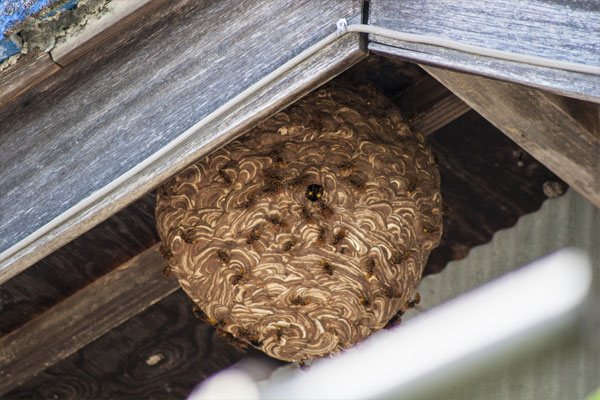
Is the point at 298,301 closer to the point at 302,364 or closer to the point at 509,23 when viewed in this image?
the point at 302,364

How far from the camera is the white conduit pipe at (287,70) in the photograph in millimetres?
1246

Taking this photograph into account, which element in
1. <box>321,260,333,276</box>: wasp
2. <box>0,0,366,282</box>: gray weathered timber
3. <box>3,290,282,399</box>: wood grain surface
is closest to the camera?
<box>0,0,366,282</box>: gray weathered timber

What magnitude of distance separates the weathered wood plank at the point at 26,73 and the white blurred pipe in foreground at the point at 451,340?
1.18 meters

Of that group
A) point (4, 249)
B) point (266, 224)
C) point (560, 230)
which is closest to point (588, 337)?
point (560, 230)

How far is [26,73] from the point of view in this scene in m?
1.50

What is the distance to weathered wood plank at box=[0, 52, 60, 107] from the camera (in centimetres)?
149

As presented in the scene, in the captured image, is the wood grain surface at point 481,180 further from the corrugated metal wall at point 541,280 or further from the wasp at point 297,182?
the wasp at point 297,182

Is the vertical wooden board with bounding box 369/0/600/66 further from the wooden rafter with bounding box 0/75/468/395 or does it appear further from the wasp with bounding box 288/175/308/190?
the wooden rafter with bounding box 0/75/468/395

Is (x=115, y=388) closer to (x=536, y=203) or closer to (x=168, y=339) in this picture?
(x=168, y=339)

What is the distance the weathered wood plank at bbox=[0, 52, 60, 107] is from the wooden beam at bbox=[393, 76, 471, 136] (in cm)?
107

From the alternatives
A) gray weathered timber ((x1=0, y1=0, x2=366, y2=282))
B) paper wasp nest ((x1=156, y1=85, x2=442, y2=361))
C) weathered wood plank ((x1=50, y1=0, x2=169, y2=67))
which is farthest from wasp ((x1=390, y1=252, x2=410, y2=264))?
weathered wood plank ((x1=50, y1=0, x2=169, y2=67))

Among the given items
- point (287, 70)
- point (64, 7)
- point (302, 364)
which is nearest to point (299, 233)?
point (302, 364)

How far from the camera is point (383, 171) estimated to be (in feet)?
6.96

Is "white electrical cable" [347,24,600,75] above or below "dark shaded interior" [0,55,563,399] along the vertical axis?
above
